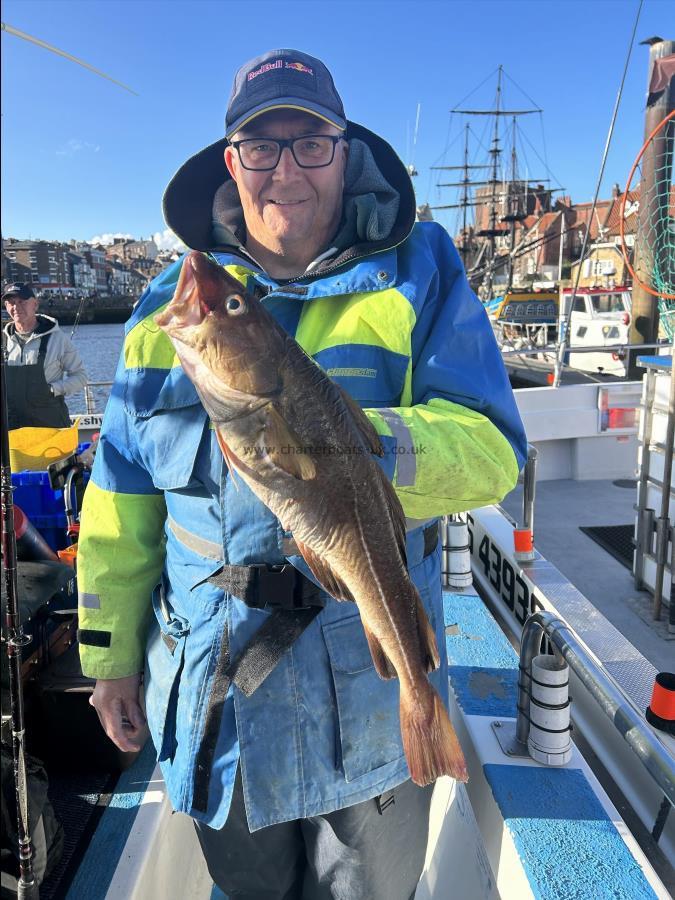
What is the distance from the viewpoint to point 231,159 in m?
2.17

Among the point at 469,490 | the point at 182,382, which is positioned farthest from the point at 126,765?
the point at 469,490

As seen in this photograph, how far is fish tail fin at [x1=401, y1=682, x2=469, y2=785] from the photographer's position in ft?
5.19

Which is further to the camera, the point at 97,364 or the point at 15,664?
the point at 97,364

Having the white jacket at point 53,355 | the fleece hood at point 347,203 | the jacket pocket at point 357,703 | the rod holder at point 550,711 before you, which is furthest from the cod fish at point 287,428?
the white jacket at point 53,355

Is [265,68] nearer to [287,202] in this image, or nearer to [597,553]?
[287,202]

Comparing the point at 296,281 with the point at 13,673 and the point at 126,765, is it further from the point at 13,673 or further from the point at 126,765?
the point at 126,765

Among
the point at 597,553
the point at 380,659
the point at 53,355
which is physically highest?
the point at 53,355

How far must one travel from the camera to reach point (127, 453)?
6.64 feet

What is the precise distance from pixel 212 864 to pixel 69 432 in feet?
14.5

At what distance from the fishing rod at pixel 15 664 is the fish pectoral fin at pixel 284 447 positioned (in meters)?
0.99

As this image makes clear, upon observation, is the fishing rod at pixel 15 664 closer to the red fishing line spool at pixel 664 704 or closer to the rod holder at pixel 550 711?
the rod holder at pixel 550 711

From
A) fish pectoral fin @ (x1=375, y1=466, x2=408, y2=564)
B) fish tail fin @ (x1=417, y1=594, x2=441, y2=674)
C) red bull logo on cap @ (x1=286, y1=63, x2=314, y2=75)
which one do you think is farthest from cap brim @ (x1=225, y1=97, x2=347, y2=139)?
fish tail fin @ (x1=417, y1=594, x2=441, y2=674)

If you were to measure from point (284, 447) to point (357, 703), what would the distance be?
87 cm

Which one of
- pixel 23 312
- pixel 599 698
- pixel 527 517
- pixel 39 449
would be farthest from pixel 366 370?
pixel 23 312
